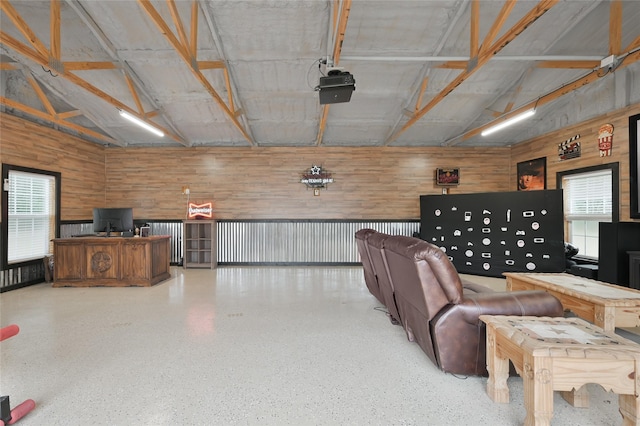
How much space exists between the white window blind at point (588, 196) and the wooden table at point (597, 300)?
2.86 m

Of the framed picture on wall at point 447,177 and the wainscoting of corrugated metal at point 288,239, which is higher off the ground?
the framed picture on wall at point 447,177

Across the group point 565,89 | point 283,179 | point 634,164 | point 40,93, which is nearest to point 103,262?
point 40,93

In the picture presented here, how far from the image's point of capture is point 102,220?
632 centimetres

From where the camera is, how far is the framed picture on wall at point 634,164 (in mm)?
4922

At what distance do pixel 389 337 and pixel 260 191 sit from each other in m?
5.93

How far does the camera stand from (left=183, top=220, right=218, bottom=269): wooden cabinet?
786 cm

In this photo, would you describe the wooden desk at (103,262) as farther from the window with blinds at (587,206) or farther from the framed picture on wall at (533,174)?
the framed picture on wall at (533,174)

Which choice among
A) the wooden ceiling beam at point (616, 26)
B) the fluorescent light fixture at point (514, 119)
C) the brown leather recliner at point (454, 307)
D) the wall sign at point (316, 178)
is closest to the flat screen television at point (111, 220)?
the wall sign at point (316, 178)

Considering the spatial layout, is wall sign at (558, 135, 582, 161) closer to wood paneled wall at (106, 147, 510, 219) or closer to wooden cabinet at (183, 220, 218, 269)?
wood paneled wall at (106, 147, 510, 219)

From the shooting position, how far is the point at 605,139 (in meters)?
5.54

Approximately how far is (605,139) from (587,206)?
4.51 feet

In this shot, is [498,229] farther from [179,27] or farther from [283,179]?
[179,27]

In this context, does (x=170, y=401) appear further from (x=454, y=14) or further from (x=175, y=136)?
(x=175, y=136)

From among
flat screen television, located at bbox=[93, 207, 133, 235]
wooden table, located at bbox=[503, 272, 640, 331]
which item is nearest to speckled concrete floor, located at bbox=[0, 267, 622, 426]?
wooden table, located at bbox=[503, 272, 640, 331]
